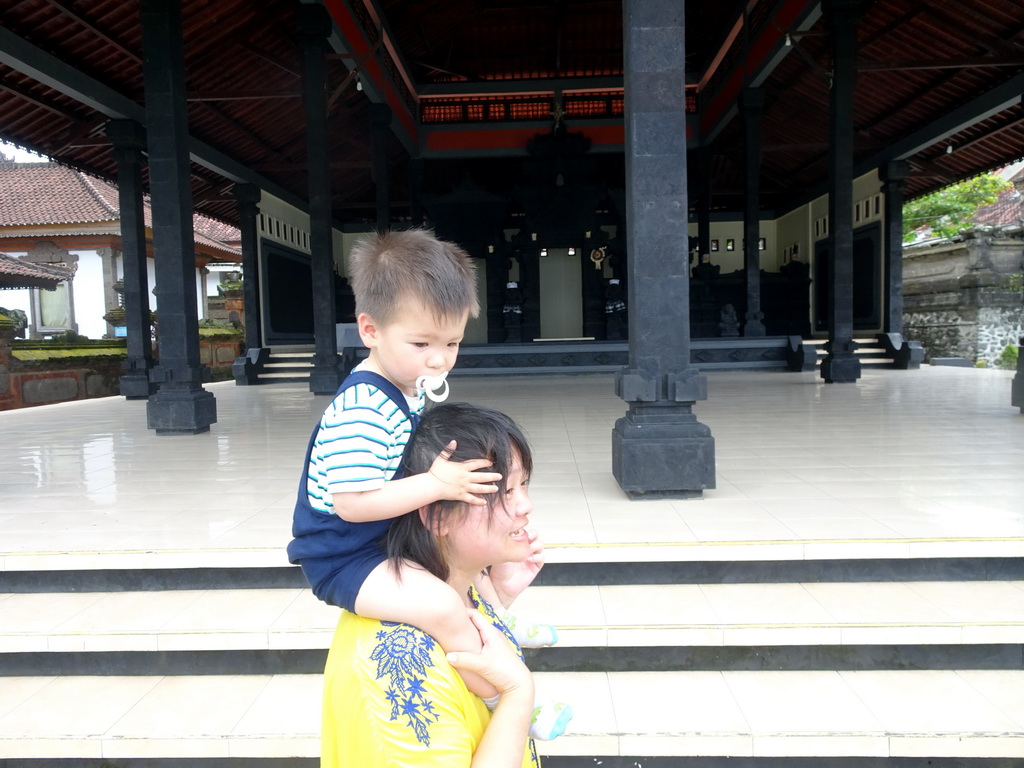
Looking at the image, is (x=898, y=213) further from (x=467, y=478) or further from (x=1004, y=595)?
(x=467, y=478)

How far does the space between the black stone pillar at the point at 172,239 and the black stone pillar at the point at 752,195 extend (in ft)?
35.3

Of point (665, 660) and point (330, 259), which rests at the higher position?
point (330, 259)

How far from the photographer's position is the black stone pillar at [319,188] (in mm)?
10148

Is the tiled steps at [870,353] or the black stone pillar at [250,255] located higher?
the black stone pillar at [250,255]

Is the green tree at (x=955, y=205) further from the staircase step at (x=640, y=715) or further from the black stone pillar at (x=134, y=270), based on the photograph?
the staircase step at (x=640, y=715)

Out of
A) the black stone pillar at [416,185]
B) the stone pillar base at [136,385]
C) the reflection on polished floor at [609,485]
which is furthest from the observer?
the black stone pillar at [416,185]

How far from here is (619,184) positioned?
61.0 ft

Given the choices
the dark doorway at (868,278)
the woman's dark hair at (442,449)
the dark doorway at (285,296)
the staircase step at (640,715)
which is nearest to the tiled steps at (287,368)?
the dark doorway at (285,296)

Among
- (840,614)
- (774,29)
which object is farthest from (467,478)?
(774,29)

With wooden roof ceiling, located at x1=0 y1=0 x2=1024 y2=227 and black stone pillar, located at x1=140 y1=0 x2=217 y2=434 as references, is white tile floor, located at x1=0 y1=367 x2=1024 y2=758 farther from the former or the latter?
wooden roof ceiling, located at x1=0 y1=0 x2=1024 y2=227

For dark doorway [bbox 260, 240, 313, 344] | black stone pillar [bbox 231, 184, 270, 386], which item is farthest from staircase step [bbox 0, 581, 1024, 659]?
dark doorway [bbox 260, 240, 313, 344]

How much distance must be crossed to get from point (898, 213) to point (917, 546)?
15.1 metres

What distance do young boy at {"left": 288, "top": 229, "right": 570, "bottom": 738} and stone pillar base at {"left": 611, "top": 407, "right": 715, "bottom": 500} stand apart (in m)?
2.95

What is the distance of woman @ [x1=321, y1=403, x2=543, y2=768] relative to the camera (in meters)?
1.07
